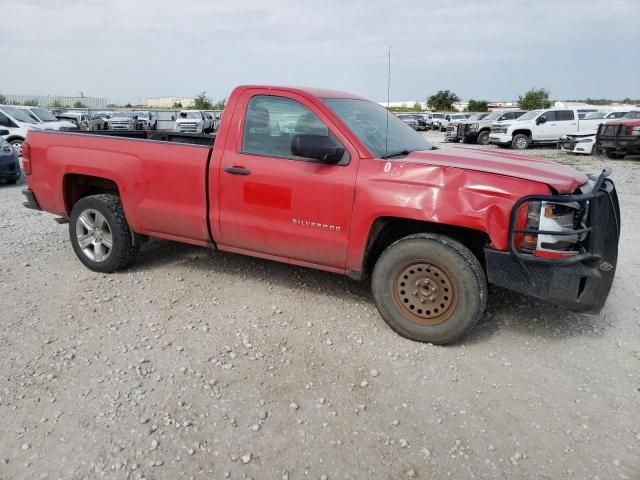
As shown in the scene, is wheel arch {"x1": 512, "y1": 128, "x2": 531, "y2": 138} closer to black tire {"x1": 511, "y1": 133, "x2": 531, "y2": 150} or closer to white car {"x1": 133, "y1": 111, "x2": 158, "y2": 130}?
black tire {"x1": 511, "y1": 133, "x2": 531, "y2": 150}

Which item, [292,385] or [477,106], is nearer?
[292,385]

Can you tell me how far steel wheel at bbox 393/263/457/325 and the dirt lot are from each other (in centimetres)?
24

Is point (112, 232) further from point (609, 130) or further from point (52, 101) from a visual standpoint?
point (52, 101)

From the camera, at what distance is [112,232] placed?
15.2 feet

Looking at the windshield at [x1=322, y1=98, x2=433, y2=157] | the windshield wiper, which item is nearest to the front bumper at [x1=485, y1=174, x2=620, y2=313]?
the windshield wiper

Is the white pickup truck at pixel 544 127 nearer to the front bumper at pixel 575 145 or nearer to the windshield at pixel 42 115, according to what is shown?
the front bumper at pixel 575 145

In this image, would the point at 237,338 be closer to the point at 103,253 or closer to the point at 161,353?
the point at 161,353

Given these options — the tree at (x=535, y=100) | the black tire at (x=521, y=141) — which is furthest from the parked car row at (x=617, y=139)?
the tree at (x=535, y=100)

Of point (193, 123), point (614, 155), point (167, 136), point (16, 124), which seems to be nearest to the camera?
point (167, 136)

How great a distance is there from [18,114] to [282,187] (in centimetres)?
1474

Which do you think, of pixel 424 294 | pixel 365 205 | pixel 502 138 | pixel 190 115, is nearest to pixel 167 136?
pixel 365 205

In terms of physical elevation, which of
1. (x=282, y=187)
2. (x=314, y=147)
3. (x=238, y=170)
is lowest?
(x=282, y=187)

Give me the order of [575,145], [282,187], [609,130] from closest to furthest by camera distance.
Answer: [282,187] → [609,130] → [575,145]

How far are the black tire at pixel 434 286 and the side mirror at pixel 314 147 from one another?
2.72 feet
